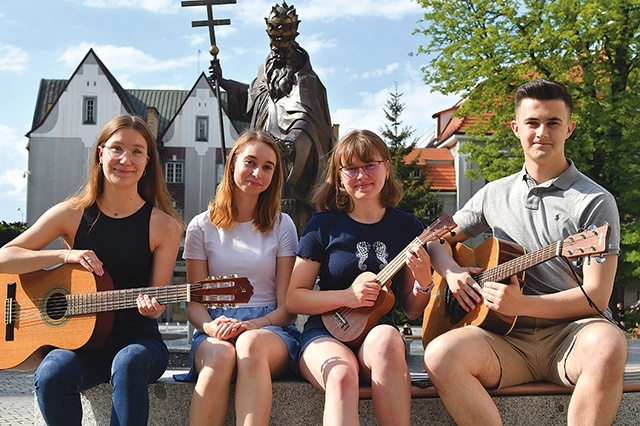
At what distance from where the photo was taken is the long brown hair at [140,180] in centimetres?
396

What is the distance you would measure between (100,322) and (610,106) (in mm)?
16962

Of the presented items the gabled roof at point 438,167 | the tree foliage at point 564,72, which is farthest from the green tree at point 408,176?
the tree foliage at point 564,72

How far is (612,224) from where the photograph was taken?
3516 mm

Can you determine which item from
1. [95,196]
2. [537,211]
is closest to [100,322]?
[95,196]

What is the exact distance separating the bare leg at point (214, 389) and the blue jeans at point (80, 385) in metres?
0.23

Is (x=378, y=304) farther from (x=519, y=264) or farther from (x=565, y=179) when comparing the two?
(x=565, y=179)

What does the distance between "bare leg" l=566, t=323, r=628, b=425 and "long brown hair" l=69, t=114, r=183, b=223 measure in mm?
2134

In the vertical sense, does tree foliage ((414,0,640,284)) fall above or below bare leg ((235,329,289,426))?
above

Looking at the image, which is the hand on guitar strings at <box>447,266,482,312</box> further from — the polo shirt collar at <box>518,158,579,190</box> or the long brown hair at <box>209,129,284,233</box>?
the long brown hair at <box>209,129,284,233</box>

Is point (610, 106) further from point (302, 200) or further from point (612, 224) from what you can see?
point (612, 224)

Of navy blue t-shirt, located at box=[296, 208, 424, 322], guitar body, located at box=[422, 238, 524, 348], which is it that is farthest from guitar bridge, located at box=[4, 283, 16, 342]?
guitar body, located at box=[422, 238, 524, 348]

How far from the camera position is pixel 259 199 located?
4.20 metres

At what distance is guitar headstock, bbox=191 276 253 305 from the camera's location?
11.3 ft

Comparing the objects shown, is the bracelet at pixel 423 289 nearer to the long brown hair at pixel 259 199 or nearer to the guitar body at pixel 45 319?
the long brown hair at pixel 259 199
